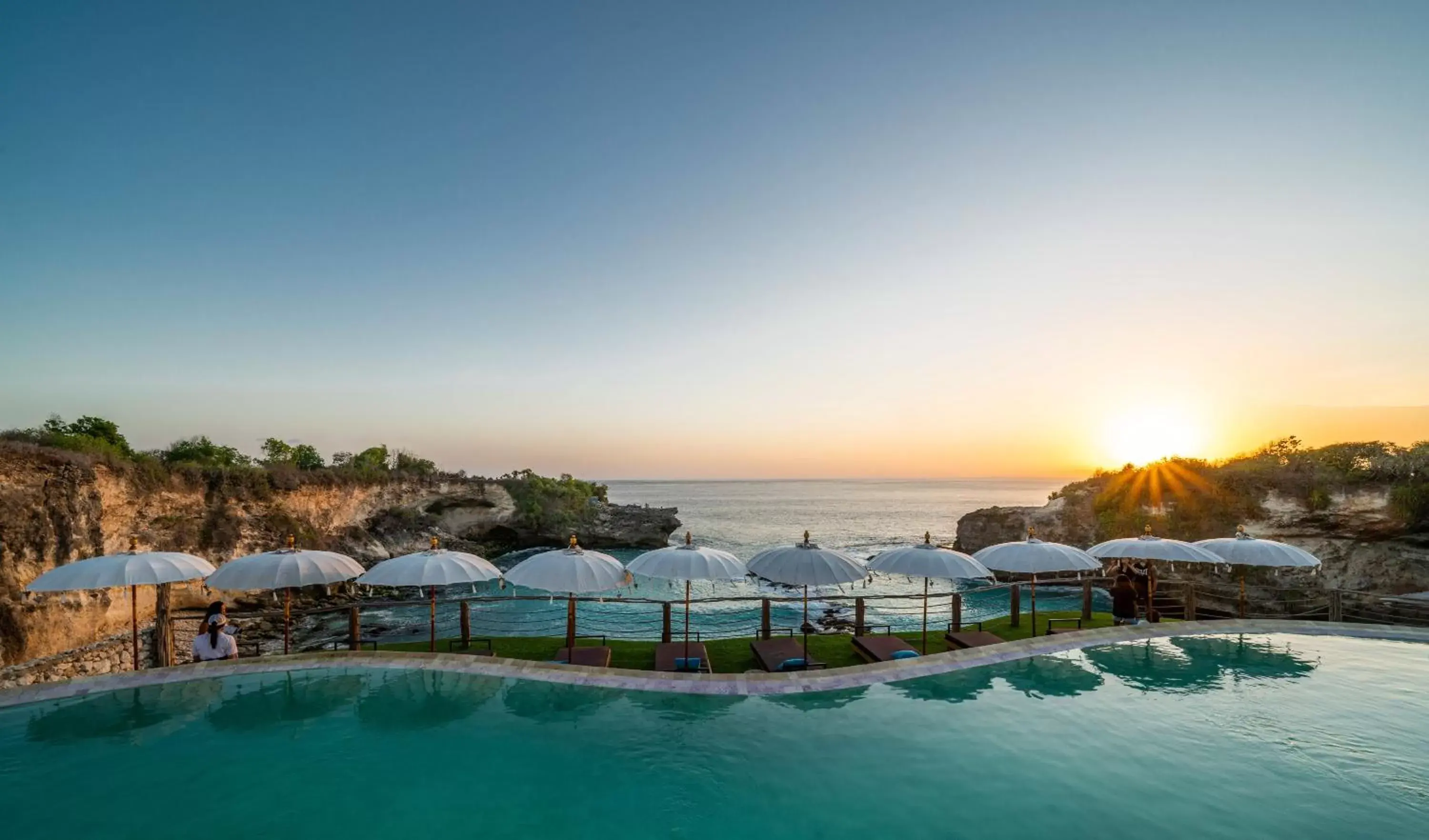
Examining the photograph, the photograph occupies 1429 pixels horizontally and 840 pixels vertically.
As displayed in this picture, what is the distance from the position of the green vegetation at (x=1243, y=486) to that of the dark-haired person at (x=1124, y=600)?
1888 centimetres

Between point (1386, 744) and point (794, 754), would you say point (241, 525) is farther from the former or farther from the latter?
point (1386, 744)

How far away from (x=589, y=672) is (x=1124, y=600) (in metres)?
12.9

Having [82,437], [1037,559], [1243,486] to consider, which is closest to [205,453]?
[82,437]

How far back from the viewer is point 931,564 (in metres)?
11.2

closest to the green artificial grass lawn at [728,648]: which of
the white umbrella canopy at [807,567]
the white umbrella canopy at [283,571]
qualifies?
the white umbrella canopy at [807,567]

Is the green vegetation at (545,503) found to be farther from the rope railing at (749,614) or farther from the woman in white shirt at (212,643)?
the woman in white shirt at (212,643)

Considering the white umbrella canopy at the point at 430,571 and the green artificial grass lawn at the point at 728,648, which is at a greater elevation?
the white umbrella canopy at the point at 430,571

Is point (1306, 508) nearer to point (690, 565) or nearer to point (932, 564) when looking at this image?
point (932, 564)

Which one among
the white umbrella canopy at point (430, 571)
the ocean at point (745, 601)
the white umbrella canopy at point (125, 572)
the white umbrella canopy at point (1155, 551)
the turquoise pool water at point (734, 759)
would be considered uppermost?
the white umbrella canopy at point (125, 572)

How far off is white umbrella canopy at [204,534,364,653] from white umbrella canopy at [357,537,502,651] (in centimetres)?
41

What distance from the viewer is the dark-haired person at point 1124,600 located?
1362 centimetres

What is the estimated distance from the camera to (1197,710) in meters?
9.12

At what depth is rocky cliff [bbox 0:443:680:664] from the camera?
→ 17.6 m

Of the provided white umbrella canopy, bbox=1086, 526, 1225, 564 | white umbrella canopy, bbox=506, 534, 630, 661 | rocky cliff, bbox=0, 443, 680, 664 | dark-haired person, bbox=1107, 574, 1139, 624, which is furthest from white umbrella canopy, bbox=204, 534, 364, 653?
dark-haired person, bbox=1107, 574, 1139, 624
